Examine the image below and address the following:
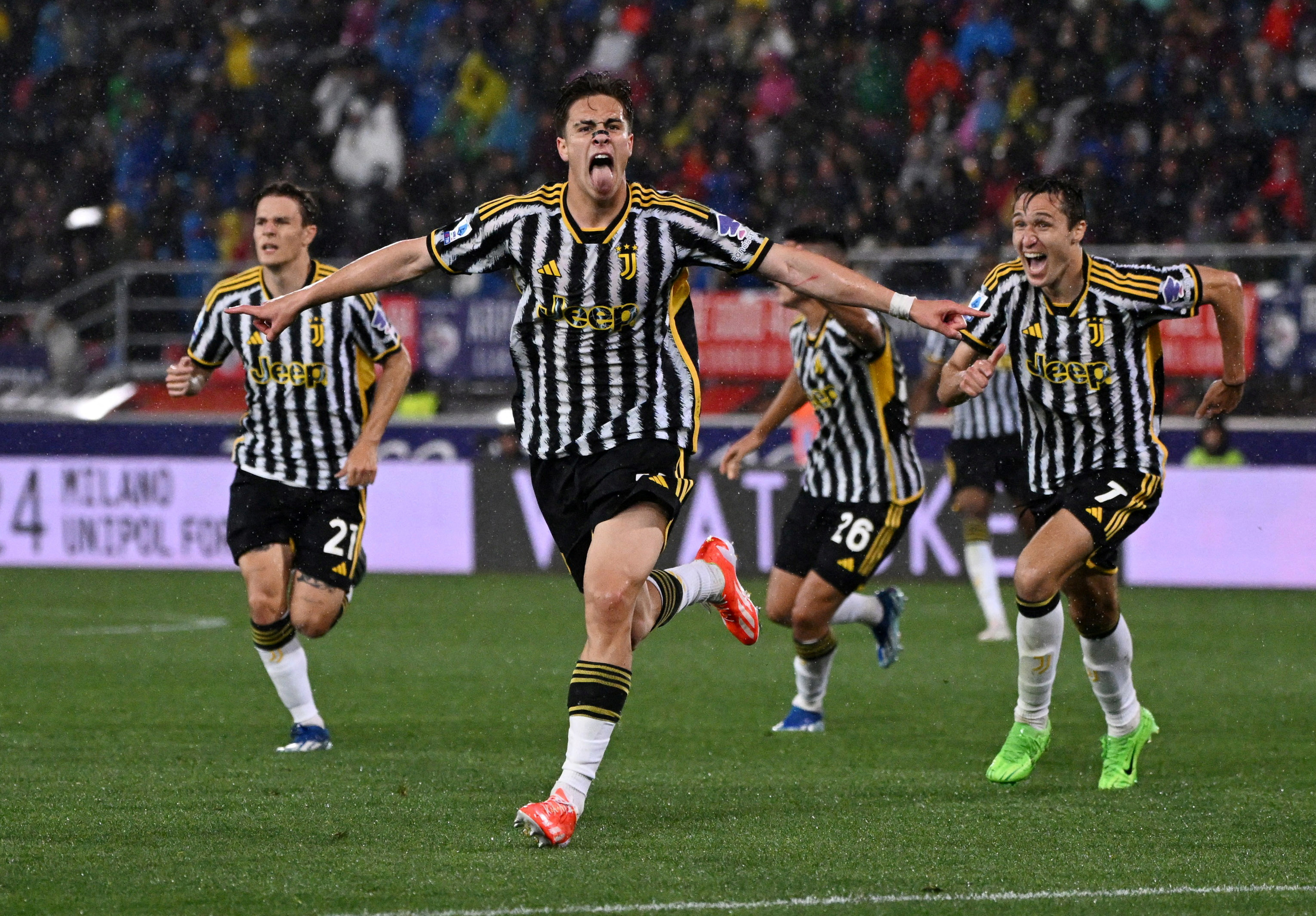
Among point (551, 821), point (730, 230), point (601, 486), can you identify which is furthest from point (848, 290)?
point (551, 821)

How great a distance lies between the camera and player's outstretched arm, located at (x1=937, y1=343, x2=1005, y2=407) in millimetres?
5855

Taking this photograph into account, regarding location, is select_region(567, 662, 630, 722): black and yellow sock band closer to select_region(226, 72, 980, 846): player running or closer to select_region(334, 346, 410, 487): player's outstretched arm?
select_region(226, 72, 980, 846): player running

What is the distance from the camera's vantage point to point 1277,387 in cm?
1507

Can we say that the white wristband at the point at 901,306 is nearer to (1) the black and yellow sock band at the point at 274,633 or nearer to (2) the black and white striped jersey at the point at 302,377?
(2) the black and white striped jersey at the point at 302,377

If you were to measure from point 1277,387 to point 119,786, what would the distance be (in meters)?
11.3

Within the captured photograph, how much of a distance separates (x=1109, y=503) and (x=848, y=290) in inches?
58.3

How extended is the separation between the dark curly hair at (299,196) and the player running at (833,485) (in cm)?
200

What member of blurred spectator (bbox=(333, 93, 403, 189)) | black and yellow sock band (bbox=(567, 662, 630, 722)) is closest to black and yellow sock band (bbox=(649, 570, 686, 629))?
black and yellow sock band (bbox=(567, 662, 630, 722))

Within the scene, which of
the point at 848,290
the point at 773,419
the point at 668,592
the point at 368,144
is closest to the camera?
the point at 848,290

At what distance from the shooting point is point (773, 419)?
820 centimetres

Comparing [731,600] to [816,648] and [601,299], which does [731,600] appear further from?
[816,648]

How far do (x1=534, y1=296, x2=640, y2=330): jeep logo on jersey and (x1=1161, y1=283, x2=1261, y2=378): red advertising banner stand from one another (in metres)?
10.2

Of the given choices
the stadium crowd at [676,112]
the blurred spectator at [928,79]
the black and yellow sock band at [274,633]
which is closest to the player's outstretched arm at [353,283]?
the black and yellow sock band at [274,633]

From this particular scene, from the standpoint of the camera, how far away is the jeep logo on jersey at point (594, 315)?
17.7ft
